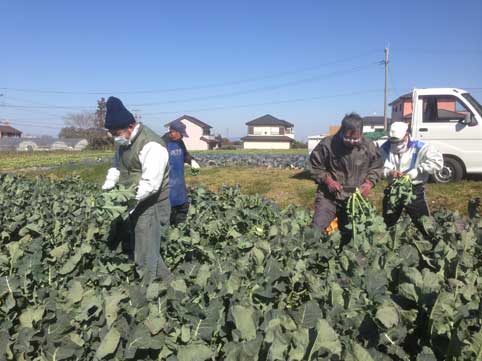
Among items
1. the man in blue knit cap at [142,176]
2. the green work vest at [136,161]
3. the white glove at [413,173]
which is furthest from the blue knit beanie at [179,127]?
the white glove at [413,173]

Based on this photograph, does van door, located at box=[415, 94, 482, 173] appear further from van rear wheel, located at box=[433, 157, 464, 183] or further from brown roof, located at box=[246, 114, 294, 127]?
brown roof, located at box=[246, 114, 294, 127]

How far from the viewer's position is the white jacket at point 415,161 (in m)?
5.18

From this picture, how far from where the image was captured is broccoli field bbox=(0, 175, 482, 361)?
Answer: 2.03 m

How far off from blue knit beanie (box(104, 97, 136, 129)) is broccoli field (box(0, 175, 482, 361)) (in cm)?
59

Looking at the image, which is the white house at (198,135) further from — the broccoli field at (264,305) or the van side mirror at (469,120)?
the broccoli field at (264,305)

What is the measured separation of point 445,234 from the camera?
402 centimetres

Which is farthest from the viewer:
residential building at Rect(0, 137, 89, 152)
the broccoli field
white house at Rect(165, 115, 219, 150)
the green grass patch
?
white house at Rect(165, 115, 219, 150)

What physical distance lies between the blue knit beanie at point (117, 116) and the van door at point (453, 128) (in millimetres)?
8512

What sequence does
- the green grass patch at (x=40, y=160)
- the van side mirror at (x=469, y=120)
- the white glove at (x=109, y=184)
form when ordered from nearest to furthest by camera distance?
the white glove at (x=109, y=184) < the van side mirror at (x=469, y=120) < the green grass patch at (x=40, y=160)

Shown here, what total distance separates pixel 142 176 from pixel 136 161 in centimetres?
21

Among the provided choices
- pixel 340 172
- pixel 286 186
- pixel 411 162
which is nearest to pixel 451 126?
pixel 286 186

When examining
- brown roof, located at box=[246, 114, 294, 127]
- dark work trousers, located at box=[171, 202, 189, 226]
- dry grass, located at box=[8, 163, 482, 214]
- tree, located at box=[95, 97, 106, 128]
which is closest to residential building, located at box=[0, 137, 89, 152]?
tree, located at box=[95, 97, 106, 128]

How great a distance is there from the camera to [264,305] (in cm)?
279

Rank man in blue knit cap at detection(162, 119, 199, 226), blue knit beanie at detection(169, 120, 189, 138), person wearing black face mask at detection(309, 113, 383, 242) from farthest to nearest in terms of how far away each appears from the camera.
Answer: blue knit beanie at detection(169, 120, 189, 138) → man in blue knit cap at detection(162, 119, 199, 226) → person wearing black face mask at detection(309, 113, 383, 242)
